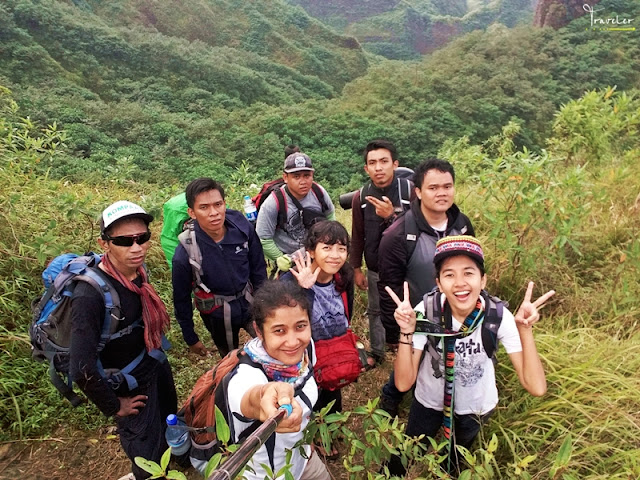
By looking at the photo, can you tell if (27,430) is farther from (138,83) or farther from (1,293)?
(138,83)

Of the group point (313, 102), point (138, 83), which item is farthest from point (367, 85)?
point (138, 83)

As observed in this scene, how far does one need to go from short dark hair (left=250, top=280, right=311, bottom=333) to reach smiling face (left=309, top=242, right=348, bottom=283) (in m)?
0.58

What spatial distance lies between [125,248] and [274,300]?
896mm

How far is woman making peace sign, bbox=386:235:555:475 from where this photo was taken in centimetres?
172

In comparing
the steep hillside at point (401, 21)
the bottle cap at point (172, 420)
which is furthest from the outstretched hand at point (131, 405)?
the steep hillside at point (401, 21)

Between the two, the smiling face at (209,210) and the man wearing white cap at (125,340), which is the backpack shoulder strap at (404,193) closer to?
the smiling face at (209,210)

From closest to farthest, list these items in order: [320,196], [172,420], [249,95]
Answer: [172,420]
[320,196]
[249,95]

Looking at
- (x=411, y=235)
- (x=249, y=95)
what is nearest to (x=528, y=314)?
(x=411, y=235)

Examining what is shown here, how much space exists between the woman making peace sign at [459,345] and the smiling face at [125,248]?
132 centimetres

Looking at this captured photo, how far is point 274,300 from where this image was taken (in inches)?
64.4

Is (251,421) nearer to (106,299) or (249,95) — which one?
(106,299)

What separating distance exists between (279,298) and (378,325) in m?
1.87

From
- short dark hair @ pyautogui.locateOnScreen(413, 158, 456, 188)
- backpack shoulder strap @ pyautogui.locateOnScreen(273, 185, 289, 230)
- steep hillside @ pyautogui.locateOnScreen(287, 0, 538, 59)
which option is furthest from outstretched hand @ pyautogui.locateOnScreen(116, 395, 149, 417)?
steep hillside @ pyautogui.locateOnScreen(287, 0, 538, 59)

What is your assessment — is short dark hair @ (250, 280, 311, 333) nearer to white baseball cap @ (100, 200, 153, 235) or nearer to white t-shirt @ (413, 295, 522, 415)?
white t-shirt @ (413, 295, 522, 415)
